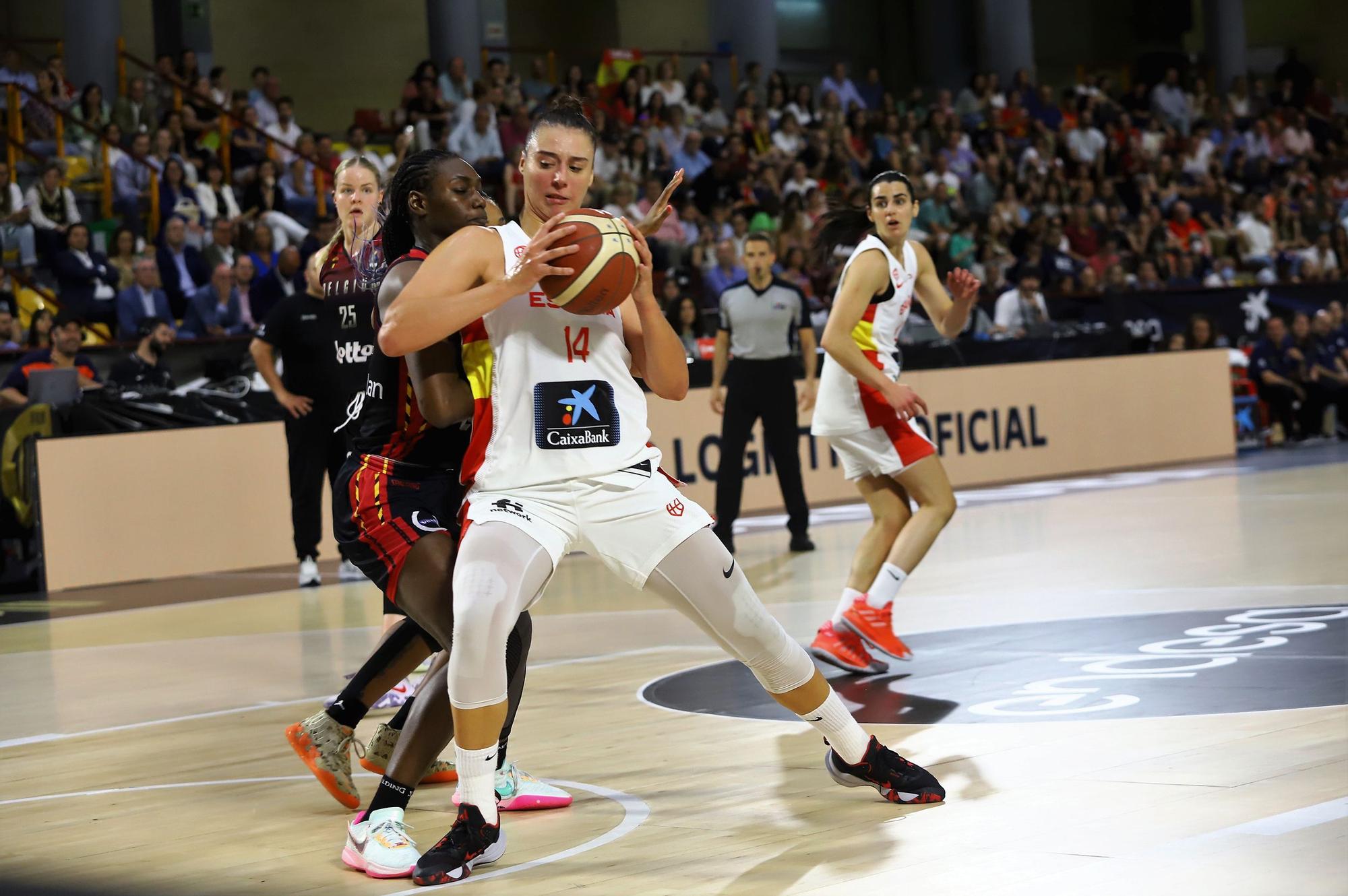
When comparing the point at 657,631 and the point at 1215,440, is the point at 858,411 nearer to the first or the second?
the point at 657,631

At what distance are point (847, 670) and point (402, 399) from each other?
2703 mm

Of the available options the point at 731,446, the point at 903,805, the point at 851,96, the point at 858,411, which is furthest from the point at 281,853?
the point at 851,96

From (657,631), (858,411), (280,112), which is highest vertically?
(280,112)

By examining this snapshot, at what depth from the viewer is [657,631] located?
836 centimetres

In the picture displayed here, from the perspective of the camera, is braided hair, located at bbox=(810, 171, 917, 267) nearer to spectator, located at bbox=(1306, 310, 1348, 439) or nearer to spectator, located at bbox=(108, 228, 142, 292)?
spectator, located at bbox=(108, 228, 142, 292)

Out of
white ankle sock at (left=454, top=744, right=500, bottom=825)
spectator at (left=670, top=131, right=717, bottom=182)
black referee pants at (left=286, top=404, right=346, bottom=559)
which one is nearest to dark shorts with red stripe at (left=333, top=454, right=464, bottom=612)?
white ankle sock at (left=454, top=744, right=500, bottom=825)

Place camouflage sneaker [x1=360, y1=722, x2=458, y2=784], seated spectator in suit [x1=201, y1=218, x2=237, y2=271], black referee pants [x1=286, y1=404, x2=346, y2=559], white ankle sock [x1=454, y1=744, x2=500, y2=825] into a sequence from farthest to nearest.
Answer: seated spectator in suit [x1=201, y1=218, x2=237, y2=271] < black referee pants [x1=286, y1=404, x2=346, y2=559] < camouflage sneaker [x1=360, y1=722, x2=458, y2=784] < white ankle sock [x1=454, y1=744, x2=500, y2=825]

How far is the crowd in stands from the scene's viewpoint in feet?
49.6

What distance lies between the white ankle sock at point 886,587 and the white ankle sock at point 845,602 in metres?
0.05

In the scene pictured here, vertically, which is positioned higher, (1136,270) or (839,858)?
(1136,270)

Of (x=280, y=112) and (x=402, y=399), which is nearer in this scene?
(x=402, y=399)

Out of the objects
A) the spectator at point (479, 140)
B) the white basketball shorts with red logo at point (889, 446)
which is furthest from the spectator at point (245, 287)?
the white basketball shorts with red logo at point (889, 446)

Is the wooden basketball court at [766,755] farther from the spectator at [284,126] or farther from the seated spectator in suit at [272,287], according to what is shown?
the spectator at [284,126]

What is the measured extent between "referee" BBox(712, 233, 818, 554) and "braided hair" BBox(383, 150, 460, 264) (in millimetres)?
7210
